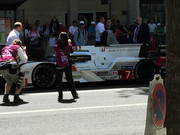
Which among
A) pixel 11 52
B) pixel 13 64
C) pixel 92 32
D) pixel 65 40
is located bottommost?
pixel 13 64

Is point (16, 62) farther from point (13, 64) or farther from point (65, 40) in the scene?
point (65, 40)

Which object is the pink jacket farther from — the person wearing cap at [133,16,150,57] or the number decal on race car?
the person wearing cap at [133,16,150,57]

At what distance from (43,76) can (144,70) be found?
133 inches

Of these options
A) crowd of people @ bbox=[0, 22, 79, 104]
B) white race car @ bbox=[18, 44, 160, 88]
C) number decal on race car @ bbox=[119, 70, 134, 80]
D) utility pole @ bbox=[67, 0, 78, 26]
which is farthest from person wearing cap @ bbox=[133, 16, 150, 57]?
utility pole @ bbox=[67, 0, 78, 26]

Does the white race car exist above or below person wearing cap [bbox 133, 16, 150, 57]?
below

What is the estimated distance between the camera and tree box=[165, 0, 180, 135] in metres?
4.54

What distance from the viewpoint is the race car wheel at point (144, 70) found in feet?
41.2

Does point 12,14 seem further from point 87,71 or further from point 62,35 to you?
point 62,35

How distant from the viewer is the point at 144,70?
12.8 m

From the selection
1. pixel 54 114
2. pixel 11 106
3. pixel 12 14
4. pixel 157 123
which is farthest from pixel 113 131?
pixel 12 14

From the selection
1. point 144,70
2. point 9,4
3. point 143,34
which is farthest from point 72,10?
point 144,70

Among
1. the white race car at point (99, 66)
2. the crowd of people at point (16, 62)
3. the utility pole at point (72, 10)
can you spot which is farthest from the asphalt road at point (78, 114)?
the utility pole at point (72, 10)

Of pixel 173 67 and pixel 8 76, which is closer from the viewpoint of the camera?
pixel 173 67

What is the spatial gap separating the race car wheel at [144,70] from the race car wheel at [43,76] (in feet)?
9.16
